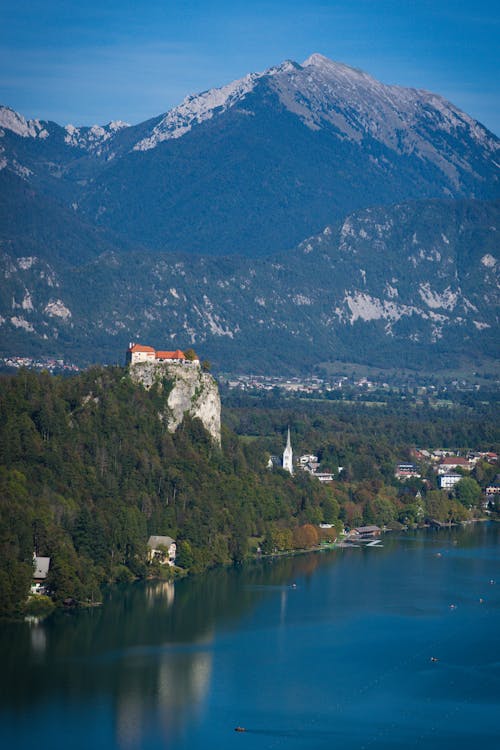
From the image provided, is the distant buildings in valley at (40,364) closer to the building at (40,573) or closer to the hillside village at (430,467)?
the hillside village at (430,467)

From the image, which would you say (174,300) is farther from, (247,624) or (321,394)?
(247,624)

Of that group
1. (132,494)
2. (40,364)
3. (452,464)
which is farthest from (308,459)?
(40,364)

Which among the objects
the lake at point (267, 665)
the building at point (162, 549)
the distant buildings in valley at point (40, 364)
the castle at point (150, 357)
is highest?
the distant buildings in valley at point (40, 364)

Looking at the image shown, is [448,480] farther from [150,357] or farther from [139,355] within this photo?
[139,355]

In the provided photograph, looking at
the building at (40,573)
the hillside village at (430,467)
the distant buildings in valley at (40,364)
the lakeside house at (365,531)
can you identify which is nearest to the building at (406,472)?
the hillside village at (430,467)

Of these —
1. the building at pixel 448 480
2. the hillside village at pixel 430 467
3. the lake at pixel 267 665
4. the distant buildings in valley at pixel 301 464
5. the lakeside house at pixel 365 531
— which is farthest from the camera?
the building at pixel 448 480

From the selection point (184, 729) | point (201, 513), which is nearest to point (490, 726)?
point (184, 729)

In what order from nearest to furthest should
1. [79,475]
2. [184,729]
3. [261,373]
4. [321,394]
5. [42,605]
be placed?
[184,729], [42,605], [79,475], [321,394], [261,373]
